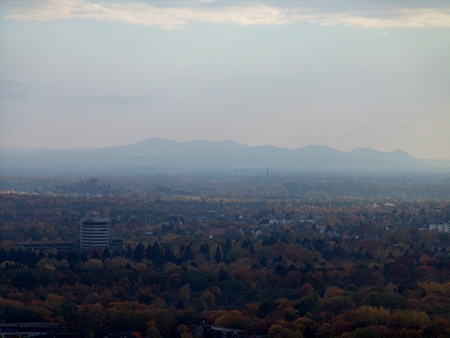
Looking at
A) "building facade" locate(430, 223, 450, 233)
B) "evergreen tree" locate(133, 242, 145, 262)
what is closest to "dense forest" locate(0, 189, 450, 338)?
"evergreen tree" locate(133, 242, 145, 262)

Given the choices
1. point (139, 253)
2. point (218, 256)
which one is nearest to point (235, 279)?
Result: point (218, 256)

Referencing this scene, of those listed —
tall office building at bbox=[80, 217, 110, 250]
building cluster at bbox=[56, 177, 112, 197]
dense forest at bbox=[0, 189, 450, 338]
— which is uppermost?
building cluster at bbox=[56, 177, 112, 197]

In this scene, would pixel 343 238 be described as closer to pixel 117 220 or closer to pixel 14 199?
pixel 117 220

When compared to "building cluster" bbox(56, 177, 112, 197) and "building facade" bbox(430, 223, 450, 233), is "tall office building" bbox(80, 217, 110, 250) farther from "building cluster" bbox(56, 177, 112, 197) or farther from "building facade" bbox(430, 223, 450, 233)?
"building cluster" bbox(56, 177, 112, 197)

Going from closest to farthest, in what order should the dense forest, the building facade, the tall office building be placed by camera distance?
the dense forest, the tall office building, the building facade

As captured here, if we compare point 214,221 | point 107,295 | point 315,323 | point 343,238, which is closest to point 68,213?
point 214,221
